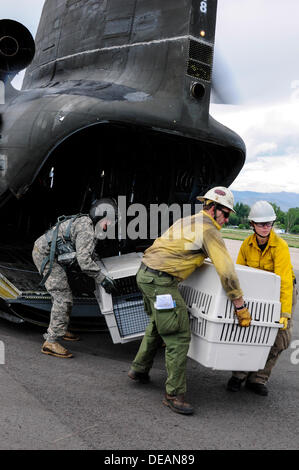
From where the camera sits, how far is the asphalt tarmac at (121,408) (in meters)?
2.85

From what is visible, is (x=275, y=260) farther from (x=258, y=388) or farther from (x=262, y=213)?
(x=258, y=388)

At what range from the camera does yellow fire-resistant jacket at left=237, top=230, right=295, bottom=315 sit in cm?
375

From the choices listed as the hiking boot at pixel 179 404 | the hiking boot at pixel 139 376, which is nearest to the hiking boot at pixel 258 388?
the hiking boot at pixel 179 404

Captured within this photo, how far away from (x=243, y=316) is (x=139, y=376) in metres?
1.10

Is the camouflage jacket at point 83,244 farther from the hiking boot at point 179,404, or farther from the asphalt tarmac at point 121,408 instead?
the hiking boot at point 179,404

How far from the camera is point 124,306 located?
4324 mm

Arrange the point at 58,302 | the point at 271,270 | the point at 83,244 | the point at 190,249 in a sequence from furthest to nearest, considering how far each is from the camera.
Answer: the point at 58,302 → the point at 83,244 → the point at 271,270 → the point at 190,249

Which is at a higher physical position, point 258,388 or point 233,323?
point 233,323

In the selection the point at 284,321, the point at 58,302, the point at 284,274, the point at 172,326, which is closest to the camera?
the point at 172,326

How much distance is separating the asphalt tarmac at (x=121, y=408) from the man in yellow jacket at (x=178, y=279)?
251 mm

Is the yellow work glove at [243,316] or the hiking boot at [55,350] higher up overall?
the yellow work glove at [243,316]

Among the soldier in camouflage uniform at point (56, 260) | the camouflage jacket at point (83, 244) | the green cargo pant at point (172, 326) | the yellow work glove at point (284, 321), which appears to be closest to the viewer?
the green cargo pant at point (172, 326)

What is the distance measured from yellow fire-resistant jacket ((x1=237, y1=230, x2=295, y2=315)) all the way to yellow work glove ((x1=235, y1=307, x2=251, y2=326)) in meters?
0.49

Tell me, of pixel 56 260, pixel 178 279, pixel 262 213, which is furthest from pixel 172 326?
pixel 56 260
